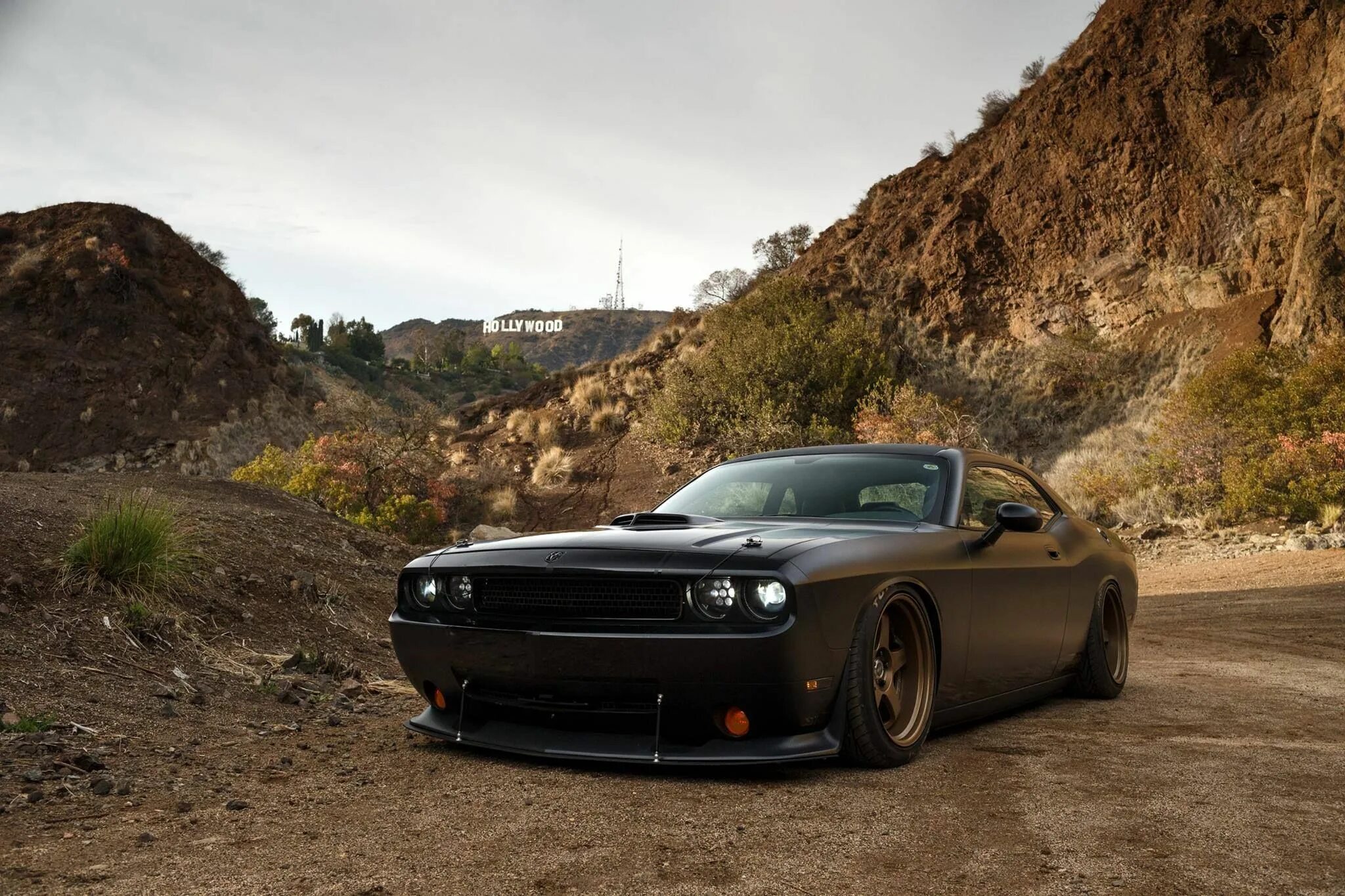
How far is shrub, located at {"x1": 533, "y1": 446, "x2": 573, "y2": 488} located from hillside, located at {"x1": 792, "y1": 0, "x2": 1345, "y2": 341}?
9.99 metres

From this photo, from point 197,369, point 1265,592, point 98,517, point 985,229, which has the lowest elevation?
point 1265,592

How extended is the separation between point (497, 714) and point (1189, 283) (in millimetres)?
27873

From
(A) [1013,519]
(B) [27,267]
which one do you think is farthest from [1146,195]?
(B) [27,267]

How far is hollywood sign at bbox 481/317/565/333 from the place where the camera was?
113562 mm

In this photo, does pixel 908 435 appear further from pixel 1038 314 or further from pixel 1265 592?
pixel 1265 592

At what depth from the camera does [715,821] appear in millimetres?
3629

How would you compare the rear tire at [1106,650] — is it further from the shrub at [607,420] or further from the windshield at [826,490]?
the shrub at [607,420]

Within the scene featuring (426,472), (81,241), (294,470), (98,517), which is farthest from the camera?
(81,241)

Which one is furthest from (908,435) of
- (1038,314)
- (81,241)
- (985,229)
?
(81,241)

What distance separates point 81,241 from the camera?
34.8 metres

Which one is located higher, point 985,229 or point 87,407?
point 985,229

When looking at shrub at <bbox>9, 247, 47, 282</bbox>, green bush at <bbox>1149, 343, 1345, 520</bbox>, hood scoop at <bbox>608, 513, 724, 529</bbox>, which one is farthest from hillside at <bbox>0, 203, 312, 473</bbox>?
hood scoop at <bbox>608, 513, 724, 529</bbox>

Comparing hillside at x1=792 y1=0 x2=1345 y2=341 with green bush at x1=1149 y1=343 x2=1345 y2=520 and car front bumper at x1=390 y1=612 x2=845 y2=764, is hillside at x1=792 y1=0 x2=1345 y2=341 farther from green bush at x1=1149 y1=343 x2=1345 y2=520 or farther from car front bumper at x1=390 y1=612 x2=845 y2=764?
car front bumper at x1=390 y1=612 x2=845 y2=764

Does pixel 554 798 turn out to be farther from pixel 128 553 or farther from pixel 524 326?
pixel 524 326
